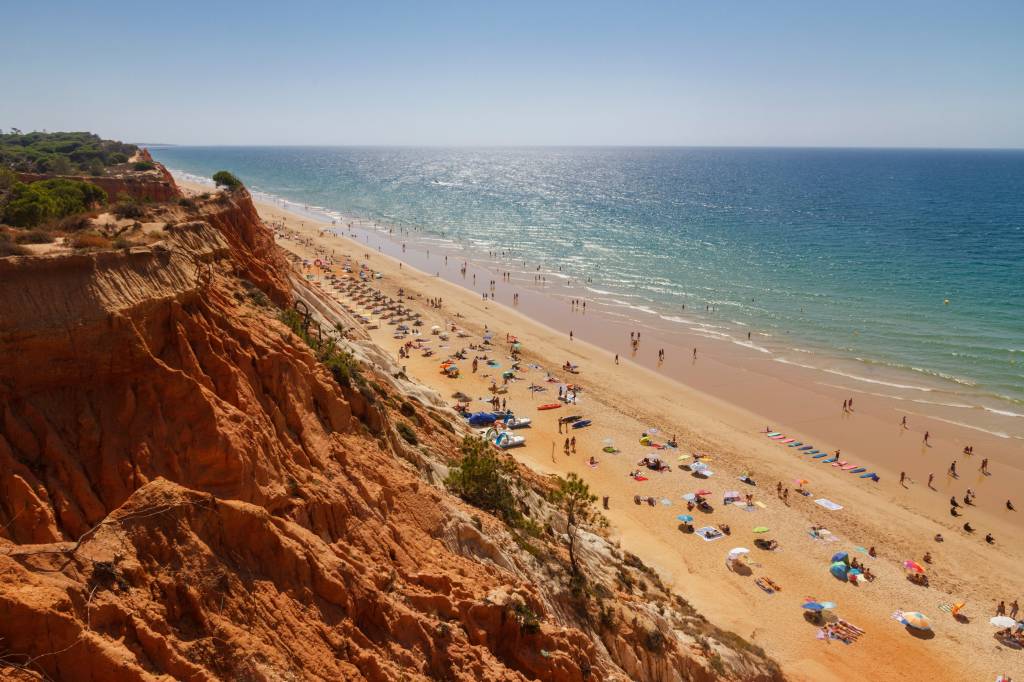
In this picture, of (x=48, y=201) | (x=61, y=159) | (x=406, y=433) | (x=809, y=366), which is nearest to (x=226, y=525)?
(x=406, y=433)

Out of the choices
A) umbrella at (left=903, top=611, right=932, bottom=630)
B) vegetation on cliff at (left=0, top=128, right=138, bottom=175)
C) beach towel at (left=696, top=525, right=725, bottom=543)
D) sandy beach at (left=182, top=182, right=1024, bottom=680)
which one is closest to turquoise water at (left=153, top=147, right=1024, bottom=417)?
sandy beach at (left=182, top=182, right=1024, bottom=680)

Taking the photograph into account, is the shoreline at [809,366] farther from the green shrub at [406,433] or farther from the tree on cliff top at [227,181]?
the tree on cliff top at [227,181]

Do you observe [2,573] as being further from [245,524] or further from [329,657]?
[329,657]

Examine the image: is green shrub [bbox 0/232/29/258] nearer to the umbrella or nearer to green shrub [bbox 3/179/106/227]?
green shrub [bbox 3/179/106/227]

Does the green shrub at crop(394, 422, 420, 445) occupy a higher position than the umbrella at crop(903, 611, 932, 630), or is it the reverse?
the green shrub at crop(394, 422, 420, 445)

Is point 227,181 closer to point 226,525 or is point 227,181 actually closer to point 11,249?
point 11,249

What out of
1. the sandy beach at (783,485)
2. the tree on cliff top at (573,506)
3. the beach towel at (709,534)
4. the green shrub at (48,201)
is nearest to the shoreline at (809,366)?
the sandy beach at (783,485)

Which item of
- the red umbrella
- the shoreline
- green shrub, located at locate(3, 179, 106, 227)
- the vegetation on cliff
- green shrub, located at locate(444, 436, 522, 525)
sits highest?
the vegetation on cliff
